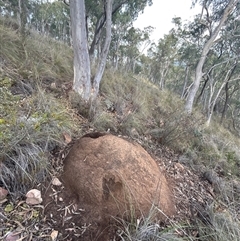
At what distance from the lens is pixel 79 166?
1669mm

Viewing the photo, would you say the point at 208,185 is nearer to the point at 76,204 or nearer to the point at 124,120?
the point at 124,120

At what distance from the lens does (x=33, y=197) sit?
4.67 ft

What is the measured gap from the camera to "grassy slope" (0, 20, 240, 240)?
1.47 meters

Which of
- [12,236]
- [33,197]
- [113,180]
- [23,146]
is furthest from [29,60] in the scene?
[12,236]

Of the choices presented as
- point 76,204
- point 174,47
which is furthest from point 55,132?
point 174,47

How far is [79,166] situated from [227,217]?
134cm

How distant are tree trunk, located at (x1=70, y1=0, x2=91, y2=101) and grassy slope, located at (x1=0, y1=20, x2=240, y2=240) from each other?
0.39m

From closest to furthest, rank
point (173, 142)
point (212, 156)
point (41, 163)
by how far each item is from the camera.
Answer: point (41, 163) → point (173, 142) → point (212, 156)

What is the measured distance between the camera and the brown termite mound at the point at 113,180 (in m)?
1.46

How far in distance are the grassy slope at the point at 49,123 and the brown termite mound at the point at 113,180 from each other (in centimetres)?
28

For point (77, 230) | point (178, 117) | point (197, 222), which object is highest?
point (178, 117)

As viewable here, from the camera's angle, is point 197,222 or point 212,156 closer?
point 197,222

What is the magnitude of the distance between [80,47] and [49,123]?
1938 millimetres

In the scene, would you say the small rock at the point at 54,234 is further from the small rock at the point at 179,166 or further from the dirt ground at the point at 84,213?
the small rock at the point at 179,166
